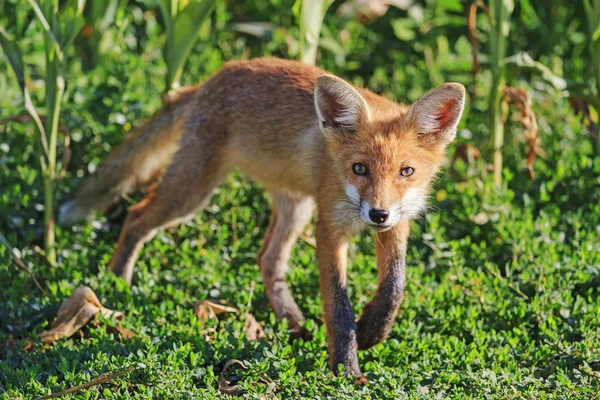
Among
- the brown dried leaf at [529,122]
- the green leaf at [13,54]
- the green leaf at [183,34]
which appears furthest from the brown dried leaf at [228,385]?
the brown dried leaf at [529,122]

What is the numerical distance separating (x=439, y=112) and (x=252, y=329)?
171cm

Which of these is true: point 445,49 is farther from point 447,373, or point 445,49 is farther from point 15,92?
point 447,373

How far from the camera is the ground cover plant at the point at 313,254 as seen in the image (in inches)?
173

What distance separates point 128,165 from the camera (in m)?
6.08

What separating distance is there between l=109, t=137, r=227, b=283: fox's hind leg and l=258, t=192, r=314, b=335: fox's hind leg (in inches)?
18.7

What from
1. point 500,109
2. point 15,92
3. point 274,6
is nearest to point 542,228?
point 500,109

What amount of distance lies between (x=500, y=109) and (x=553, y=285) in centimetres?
178

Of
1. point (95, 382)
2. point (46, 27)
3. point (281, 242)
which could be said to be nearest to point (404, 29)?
point (281, 242)

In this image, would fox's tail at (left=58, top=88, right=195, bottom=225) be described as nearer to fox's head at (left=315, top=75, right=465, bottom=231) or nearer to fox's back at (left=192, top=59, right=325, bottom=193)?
fox's back at (left=192, top=59, right=325, bottom=193)

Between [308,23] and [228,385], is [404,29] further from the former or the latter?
[228,385]

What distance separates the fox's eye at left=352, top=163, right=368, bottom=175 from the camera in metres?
4.48

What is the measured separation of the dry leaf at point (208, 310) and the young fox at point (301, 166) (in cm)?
34

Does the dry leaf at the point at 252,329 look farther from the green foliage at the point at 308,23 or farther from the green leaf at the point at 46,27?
the green leaf at the point at 46,27

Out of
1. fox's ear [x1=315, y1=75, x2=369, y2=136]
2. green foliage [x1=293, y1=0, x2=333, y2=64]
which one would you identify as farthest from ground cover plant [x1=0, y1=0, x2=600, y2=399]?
green foliage [x1=293, y1=0, x2=333, y2=64]
